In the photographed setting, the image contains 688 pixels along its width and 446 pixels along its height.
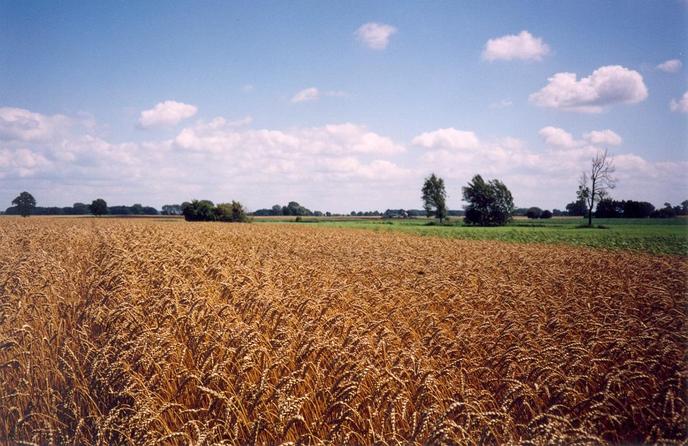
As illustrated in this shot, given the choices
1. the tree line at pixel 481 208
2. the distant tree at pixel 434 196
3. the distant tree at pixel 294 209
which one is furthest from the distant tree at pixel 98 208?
the distant tree at pixel 434 196

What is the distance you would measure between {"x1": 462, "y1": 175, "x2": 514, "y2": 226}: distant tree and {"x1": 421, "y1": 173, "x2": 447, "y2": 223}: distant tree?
110 ft

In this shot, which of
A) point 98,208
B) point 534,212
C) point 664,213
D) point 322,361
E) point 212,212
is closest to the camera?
point 322,361

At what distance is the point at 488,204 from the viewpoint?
8888cm

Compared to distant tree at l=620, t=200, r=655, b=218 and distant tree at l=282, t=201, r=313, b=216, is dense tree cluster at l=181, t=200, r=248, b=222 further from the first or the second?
distant tree at l=620, t=200, r=655, b=218

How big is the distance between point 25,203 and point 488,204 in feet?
338

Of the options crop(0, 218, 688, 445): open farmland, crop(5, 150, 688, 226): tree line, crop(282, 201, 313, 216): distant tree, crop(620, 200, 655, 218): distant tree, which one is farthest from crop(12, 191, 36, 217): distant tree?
crop(620, 200, 655, 218): distant tree

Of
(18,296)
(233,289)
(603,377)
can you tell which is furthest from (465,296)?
(18,296)

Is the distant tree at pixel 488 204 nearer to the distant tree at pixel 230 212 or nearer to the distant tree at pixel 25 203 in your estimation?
the distant tree at pixel 230 212

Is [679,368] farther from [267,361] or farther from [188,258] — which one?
[188,258]

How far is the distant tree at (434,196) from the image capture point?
126 meters

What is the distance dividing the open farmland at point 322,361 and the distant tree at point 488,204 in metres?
83.5

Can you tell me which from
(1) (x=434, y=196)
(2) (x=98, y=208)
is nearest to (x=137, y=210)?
(2) (x=98, y=208)

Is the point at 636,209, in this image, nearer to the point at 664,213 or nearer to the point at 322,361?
the point at 664,213

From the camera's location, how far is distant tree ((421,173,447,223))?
414 ft
